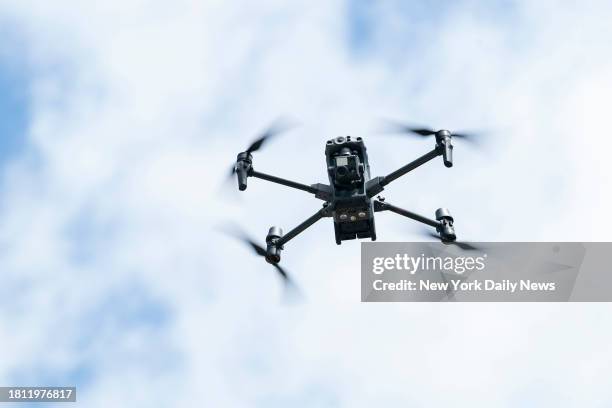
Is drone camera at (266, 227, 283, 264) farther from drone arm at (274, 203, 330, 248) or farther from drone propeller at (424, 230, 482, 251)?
drone propeller at (424, 230, 482, 251)

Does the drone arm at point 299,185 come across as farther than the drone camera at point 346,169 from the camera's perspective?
Yes

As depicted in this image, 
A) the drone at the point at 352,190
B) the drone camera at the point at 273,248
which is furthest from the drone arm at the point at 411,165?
the drone camera at the point at 273,248

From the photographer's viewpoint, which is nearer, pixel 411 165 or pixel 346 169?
pixel 346 169

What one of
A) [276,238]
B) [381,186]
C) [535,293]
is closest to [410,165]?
[381,186]

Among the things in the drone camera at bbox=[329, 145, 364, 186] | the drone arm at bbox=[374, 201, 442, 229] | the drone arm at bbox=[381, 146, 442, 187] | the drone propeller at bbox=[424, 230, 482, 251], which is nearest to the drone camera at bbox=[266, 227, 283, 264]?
the drone camera at bbox=[329, 145, 364, 186]

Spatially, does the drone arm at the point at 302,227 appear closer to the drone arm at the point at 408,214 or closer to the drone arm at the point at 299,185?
the drone arm at the point at 299,185

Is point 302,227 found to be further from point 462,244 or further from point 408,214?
point 462,244

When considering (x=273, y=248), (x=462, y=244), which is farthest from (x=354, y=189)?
(x=462, y=244)

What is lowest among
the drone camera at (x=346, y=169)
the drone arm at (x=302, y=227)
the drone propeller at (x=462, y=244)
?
the drone propeller at (x=462, y=244)
